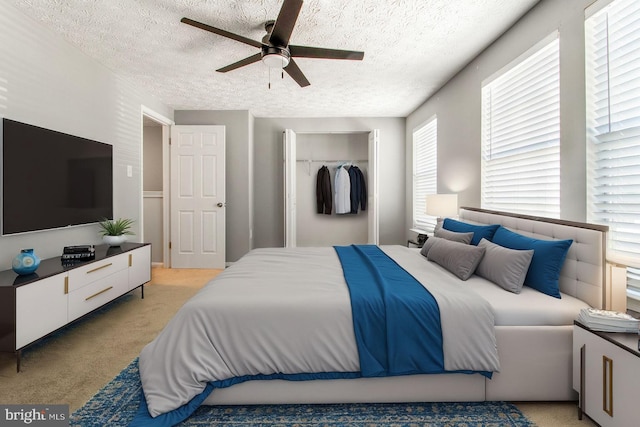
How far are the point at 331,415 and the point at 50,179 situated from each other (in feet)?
8.66

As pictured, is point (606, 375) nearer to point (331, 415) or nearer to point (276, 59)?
point (331, 415)

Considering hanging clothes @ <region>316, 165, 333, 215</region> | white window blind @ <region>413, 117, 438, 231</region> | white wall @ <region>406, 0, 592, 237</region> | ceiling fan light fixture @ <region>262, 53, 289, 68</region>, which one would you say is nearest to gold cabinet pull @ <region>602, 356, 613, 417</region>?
white wall @ <region>406, 0, 592, 237</region>

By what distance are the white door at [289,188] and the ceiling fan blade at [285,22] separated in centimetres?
255

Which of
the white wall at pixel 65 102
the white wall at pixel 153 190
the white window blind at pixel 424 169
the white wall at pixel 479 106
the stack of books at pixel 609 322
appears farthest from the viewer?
the white wall at pixel 153 190

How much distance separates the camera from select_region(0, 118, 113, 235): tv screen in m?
2.17

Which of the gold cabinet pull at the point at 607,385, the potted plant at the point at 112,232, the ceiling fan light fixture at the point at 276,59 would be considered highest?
the ceiling fan light fixture at the point at 276,59

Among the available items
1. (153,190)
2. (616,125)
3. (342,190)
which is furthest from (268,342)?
(153,190)

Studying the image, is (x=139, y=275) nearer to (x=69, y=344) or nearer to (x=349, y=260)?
(x=69, y=344)

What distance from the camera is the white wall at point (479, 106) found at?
6.32ft

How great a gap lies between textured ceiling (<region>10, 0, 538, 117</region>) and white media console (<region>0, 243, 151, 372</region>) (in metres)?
1.85

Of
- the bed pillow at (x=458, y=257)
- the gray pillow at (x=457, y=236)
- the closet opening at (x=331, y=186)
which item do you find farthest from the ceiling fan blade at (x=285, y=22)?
the closet opening at (x=331, y=186)

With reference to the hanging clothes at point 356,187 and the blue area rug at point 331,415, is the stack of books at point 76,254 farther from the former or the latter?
the hanging clothes at point 356,187

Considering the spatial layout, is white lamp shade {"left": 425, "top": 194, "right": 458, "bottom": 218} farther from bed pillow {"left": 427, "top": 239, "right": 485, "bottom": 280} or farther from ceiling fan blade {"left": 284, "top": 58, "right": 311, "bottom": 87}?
ceiling fan blade {"left": 284, "top": 58, "right": 311, "bottom": 87}

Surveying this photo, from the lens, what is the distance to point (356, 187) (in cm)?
538
